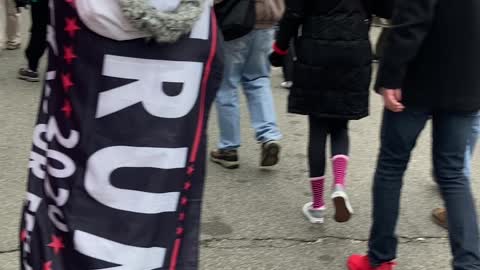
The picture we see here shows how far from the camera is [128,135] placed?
190 cm

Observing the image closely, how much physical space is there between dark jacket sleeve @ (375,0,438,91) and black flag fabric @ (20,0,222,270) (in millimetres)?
903

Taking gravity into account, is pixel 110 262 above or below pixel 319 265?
above

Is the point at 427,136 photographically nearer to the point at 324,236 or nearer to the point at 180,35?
the point at 324,236

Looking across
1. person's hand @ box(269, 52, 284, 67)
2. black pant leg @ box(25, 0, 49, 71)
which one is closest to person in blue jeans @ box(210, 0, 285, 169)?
person's hand @ box(269, 52, 284, 67)

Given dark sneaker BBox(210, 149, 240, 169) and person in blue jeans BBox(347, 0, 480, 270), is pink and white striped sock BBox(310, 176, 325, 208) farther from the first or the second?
dark sneaker BBox(210, 149, 240, 169)

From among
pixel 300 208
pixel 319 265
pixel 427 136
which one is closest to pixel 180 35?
pixel 319 265

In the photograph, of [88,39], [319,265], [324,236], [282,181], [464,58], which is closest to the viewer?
[88,39]

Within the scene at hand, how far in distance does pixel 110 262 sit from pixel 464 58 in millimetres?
1523

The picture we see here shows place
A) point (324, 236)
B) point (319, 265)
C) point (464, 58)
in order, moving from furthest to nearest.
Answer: point (324, 236) → point (319, 265) → point (464, 58)

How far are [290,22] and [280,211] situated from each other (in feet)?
3.45

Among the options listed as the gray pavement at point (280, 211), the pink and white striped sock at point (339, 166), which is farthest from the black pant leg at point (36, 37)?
the pink and white striped sock at point (339, 166)

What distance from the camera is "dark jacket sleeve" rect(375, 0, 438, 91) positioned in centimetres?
258

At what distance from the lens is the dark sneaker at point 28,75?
239 inches

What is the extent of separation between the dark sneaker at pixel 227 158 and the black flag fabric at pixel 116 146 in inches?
94.4
